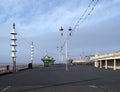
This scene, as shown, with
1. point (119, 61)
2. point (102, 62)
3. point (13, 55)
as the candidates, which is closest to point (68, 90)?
point (13, 55)

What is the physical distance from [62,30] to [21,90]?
42.1 m

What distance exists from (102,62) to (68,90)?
75.2 metres

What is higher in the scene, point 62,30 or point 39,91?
point 62,30

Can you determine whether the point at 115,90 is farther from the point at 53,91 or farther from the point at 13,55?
the point at 13,55

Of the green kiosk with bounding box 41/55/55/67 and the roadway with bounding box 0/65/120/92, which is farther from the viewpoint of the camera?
the green kiosk with bounding box 41/55/55/67

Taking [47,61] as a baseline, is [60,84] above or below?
above

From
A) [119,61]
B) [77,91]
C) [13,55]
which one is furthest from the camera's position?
[119,61]

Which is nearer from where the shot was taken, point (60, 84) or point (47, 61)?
point (60, 84)

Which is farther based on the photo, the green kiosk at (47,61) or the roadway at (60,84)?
the green kiosk at (47,61)

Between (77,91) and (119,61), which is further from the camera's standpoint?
(119,61)

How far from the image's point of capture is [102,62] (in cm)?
9406

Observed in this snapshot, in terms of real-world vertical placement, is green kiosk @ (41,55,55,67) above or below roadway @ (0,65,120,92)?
below

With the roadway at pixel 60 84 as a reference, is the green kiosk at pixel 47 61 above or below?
below

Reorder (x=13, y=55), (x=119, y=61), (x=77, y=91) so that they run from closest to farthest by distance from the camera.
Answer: (x=77, y=91)
(x=13, y=55)
(x=119, y=61)
